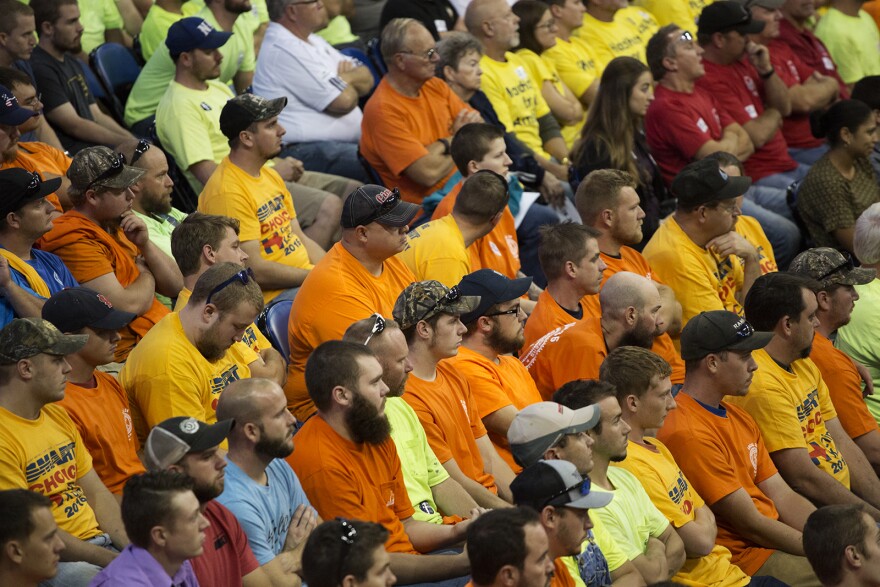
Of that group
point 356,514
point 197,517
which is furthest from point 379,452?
point 197,517

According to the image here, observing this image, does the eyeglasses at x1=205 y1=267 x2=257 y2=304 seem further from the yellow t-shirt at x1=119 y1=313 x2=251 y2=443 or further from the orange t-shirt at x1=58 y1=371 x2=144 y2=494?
the orange t-shirt at x1=58 y1=371 x2=144 y2=494

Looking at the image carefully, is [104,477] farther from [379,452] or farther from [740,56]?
[740,56]

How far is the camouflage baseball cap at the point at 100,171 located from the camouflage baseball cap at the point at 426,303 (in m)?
1.42

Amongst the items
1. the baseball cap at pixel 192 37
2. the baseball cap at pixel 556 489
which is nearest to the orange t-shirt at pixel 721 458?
the baseball cap at pixel 556 489

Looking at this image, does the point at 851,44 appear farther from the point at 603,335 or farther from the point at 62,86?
the point at 62,86

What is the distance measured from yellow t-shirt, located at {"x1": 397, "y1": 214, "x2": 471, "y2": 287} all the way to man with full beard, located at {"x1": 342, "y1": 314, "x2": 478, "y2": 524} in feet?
4.91

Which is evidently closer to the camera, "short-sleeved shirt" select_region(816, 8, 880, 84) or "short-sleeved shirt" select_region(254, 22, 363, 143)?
"short-sleeved shirt" select_region(254, 22, 363, 143)

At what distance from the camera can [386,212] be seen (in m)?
6.21

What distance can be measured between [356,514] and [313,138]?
4.41 m

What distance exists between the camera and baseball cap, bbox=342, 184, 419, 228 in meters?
6.19

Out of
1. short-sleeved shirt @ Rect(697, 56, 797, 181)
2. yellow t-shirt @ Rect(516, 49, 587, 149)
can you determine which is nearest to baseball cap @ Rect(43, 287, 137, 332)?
yellow t-shirt @ Rect(516, 49, 587, 149)

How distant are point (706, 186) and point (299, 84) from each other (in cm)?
285

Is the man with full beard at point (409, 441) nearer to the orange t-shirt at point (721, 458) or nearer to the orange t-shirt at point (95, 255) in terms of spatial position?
the orange t-shirt at point (721, 458)

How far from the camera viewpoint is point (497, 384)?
5930 mm
